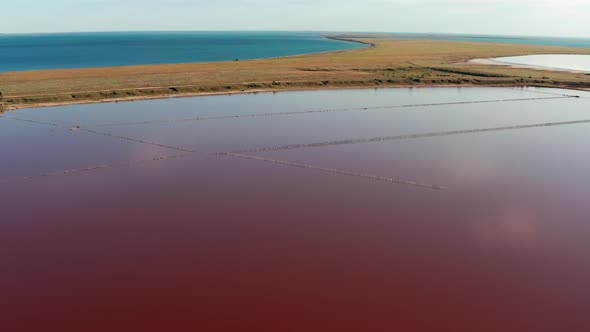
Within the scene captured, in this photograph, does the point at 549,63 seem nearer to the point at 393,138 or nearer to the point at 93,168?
the point at 393,138

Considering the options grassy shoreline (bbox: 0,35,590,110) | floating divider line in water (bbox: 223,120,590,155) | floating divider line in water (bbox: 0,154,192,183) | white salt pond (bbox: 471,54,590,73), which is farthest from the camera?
white salt pond (bbox: 471,54,590,73)

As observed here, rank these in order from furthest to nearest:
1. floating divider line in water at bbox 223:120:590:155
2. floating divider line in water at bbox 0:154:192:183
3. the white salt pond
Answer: the white salt pond → floating divider line in water at bbox 223:120:590:155 → floating divider line in water at bbox 0:154:192:183

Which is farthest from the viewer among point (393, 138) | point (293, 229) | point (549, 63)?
point (549, 63)

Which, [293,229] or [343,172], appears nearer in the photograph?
[293,229]

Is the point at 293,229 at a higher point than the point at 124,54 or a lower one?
lower

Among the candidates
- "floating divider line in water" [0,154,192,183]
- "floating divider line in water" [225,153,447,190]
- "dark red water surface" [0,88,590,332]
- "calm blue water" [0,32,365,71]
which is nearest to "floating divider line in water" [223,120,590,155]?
"dark red water surface" [0,88,590,332]

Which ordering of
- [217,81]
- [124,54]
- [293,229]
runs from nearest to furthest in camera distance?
[293,229] < [217,81] < [124,54]

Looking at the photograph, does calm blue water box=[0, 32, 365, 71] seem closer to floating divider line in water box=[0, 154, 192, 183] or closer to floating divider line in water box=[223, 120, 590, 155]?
floating divider line in water box=[0, 154, 192, 183]

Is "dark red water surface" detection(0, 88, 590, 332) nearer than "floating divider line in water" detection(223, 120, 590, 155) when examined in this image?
Yes

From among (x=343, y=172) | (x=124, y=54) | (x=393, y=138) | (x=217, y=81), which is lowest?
(x=343, y=172)

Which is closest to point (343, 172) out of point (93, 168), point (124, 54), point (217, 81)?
point (93, 168)
